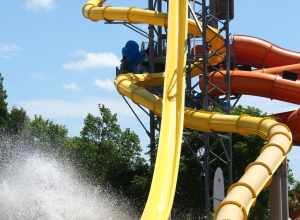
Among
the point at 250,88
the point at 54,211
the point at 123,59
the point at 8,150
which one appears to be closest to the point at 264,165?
the point at 250,88

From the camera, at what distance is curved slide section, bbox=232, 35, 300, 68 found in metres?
20.9

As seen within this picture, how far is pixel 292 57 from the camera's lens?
21.5 m

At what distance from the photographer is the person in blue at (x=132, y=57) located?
20.3 metres

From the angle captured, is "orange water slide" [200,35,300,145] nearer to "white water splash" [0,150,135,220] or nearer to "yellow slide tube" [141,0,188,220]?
"yellow slide tube" [141,0,188,220]

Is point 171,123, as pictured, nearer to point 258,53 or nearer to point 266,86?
point 266,86

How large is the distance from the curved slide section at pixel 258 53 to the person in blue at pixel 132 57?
2.95 m

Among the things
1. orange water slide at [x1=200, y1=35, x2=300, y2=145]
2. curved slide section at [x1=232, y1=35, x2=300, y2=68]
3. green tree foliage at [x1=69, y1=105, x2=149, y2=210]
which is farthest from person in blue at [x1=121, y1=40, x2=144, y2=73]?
green tree foliage at [x1=69, y1=105, x2=149, y2=210]

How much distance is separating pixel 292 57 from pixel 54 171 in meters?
10.9

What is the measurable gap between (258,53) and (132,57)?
394 centimetres

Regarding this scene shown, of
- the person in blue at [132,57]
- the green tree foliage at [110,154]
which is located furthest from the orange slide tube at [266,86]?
the green tree foliage at [110,154]

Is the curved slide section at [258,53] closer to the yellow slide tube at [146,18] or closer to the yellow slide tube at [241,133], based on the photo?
the yellow slide tube at [146,18]

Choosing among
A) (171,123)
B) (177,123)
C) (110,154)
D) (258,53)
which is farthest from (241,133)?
(110,154)

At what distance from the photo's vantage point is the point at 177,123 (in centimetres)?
1400

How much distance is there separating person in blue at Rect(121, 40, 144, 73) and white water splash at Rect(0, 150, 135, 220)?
502 cm
